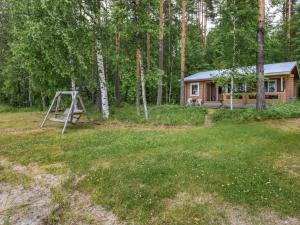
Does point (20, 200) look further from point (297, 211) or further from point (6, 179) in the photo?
point (297, 211)

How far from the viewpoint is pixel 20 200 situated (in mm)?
3586

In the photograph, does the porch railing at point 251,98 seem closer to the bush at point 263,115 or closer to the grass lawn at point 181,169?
the bush at point 263,115

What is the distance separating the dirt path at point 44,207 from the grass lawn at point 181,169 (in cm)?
17

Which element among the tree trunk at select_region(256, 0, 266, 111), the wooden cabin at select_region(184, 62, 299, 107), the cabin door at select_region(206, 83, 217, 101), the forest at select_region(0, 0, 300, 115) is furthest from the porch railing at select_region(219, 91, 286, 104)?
the tree trunk at select_region(256, 0, 266, 111)

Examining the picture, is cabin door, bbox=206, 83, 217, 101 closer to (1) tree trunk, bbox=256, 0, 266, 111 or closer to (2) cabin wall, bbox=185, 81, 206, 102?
(2) cabin wall, bbox=185, 81, 206, 102

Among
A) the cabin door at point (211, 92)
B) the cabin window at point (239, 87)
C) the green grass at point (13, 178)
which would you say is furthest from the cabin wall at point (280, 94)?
the green grass at point (13, 178)

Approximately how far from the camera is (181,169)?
4461 mm

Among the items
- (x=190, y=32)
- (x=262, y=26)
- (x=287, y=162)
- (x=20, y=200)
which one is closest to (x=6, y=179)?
(x=20, y=200)

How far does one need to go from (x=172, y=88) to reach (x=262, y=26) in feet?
46.6

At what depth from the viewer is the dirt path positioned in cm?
307

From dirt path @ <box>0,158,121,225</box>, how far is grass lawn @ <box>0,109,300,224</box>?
0.17 metres

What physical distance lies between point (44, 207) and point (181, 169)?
220cm

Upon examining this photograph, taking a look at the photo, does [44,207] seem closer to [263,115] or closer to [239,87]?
[263,115]

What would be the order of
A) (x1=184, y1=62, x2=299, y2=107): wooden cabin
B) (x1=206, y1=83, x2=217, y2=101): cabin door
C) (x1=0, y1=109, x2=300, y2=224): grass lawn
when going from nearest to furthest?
(x1=0, y1=109, x2=300, y2=224): grass lawn < (x1=184, y1=62, x2=299, y2=107): wooden cabin < (x1=206, y1=83, x2=217, y2=101): cabin door
